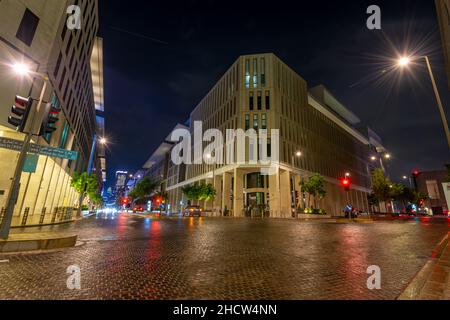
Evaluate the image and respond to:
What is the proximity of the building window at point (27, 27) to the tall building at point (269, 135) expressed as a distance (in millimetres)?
32211

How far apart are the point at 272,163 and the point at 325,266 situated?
36.8 meters

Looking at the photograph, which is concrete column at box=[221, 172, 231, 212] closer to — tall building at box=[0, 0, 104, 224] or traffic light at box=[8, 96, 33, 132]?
tall building at box=[0, 0, 104, 224]

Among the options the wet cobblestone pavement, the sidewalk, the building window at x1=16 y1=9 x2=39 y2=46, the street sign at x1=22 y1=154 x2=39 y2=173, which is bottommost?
the wet cobblestone pavement

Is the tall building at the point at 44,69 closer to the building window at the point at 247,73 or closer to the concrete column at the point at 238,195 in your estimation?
the concrete column at the point at 238,195

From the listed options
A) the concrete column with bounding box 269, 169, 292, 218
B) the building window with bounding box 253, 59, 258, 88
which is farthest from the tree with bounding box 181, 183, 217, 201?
the building window with bounding box 253, 59, 258, 88

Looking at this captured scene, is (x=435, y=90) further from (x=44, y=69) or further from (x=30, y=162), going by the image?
(x=44, y=69)

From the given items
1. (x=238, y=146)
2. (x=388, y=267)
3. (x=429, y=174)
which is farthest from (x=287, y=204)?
(x=429, y=174)

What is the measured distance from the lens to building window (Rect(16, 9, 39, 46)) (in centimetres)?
1593

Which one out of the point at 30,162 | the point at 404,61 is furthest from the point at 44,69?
the point at 404,61

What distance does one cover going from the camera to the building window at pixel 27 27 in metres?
15.9

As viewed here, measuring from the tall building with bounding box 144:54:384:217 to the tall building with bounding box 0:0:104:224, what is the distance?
27193mm

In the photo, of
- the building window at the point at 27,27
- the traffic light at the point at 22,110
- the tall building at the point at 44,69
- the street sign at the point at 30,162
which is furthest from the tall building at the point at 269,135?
the traffic light at the point at 22,110
